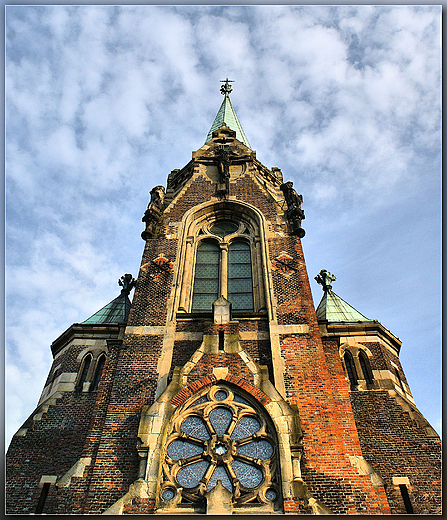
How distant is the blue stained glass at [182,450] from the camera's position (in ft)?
33.3

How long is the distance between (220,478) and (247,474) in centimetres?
52

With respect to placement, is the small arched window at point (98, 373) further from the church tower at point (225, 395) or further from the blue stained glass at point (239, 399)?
the blue stained glass at point (239, 399)

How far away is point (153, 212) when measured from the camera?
17.7 meters

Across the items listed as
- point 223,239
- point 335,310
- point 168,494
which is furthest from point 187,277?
point 168,494

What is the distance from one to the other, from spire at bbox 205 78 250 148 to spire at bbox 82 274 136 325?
36.8ft

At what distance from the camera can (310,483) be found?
32.6 feet

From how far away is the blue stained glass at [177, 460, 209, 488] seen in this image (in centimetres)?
970

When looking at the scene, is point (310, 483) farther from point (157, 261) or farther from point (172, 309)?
point (157, 261)

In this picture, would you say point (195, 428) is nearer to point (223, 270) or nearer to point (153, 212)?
point (223, 270)

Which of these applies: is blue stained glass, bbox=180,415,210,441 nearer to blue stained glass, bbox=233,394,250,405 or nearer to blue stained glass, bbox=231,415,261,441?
blue stained glass, bbox=231,415,261,441

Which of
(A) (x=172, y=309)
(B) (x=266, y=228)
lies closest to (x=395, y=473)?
(A) (x=172, y=309)

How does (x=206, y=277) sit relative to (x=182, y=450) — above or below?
above

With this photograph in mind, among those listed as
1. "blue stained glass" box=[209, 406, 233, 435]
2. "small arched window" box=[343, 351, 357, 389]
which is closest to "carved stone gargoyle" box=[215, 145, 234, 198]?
"small arched window" box=[343, 351, 357, 389]

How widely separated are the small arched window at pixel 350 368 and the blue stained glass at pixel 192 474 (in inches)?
271
